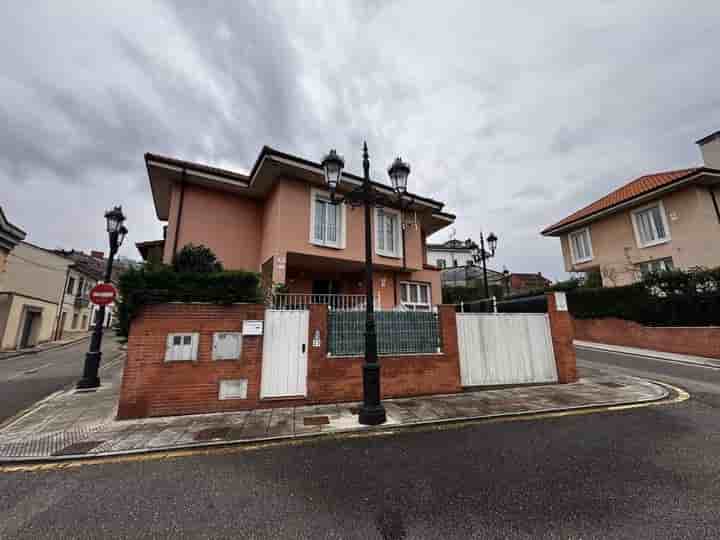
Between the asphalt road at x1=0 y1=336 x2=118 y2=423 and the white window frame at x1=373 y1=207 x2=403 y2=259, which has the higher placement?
the white window frame at x1=373 y1=207 x2=403 y2=259

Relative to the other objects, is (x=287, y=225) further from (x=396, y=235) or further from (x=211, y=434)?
(x=211, y=434)

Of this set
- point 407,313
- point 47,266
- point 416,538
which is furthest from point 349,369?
point 47,266

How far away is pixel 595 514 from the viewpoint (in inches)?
110

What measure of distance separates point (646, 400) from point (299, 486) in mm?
7935

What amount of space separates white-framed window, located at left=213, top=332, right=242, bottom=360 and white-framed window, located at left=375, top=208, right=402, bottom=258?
7.13m

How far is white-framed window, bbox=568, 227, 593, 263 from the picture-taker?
66.6 feet

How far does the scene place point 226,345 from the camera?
638 cm

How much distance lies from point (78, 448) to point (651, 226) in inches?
1007

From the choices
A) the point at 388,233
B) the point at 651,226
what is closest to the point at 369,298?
the point at 388,233

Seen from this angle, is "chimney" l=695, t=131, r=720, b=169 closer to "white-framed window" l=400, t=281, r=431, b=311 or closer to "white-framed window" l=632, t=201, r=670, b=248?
"white-framed window" l=632, t=201, r=670, b=248

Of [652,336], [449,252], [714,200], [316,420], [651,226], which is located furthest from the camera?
[449,252]

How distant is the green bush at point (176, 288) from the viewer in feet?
20.1

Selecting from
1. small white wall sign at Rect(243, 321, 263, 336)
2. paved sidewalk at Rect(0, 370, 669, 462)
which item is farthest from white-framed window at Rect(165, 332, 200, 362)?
paved sidewalk at Rect(0, 370, 669, 462)

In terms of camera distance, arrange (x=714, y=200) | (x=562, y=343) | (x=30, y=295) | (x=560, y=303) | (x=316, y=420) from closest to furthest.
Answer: (x=316, y=420) < (x=562, y=343) < (x=560, y=303) < (x=714, y=200) < (x=30, y=295)
